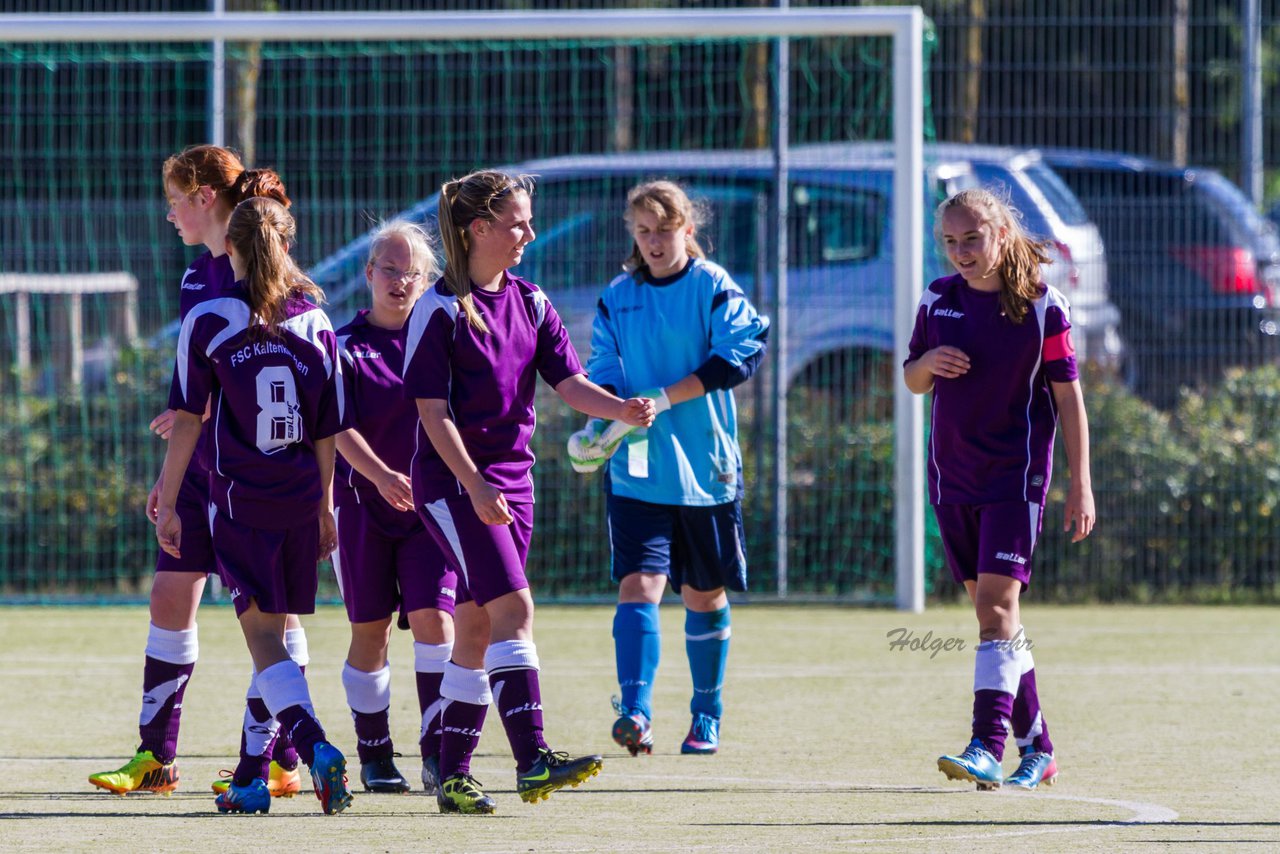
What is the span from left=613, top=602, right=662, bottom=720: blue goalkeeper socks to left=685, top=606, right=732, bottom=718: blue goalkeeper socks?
0.42 ft

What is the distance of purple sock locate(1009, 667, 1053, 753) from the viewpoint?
17.6 ft

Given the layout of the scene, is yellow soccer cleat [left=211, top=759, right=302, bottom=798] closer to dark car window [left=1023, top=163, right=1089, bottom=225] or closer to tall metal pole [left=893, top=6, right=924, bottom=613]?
tall metal pole [left=893, top=6, right=924, bottom=613]

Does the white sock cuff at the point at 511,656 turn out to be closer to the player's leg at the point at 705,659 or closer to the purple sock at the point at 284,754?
the purple sock at the point at 284,754

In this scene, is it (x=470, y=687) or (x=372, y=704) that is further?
(x=372, y=704)

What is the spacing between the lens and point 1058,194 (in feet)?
34.3

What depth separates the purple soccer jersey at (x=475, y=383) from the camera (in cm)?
480

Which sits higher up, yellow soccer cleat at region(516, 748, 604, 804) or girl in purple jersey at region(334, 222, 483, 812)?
girl in purple jersey at region(334, 222, 483, 812)

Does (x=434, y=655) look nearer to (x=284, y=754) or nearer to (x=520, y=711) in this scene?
(x=284, y=754)

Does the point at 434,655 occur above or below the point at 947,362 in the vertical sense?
below

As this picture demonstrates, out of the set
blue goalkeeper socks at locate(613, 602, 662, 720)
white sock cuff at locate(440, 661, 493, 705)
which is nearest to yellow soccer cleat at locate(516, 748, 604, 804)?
white sock cuff at locate(440, 661, 493, 705)

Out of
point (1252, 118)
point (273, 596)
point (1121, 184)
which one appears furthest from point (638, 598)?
point (1252, 118)

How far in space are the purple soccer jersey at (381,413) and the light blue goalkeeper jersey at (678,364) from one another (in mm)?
904

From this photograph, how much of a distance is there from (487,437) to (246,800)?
3.53 feet

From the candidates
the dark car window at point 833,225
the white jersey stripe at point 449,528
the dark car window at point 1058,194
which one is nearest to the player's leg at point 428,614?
the white jersey stripe at point 449,528
